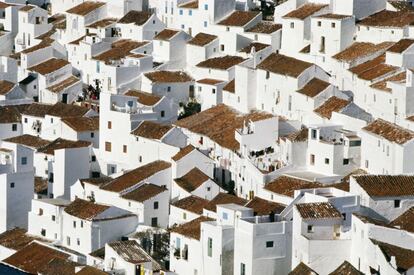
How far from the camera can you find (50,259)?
191 feet

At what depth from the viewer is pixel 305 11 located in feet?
233

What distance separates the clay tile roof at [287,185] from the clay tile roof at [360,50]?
9.52 metres

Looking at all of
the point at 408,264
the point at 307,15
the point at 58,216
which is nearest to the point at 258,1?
the point at 307,15

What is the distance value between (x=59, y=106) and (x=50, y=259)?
13948 mm

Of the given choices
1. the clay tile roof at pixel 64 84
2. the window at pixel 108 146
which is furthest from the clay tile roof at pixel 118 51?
the window at pixel 108 146

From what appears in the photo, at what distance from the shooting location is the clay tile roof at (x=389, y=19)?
66994 millimetres

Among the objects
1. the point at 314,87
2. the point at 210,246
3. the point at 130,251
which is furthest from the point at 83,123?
the point at 210,246

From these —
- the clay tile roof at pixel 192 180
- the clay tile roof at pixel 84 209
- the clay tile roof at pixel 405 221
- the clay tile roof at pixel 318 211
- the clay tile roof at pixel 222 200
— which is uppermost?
the clay tile roof at pixel 318 211

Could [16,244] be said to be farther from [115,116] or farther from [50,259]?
[115,116]

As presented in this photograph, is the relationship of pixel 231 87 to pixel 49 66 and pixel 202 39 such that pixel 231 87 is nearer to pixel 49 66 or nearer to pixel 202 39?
pixel 202 39

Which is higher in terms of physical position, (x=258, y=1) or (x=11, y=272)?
(x=258, y=1)

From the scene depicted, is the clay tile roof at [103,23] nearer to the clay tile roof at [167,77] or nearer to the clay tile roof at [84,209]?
the clay tile roof at [167,77]

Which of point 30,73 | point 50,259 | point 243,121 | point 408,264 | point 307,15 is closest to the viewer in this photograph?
point 408,264

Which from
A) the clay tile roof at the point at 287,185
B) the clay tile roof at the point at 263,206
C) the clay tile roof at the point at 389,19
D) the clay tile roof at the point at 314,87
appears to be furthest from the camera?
the clay tile roof at the point at 389,19
